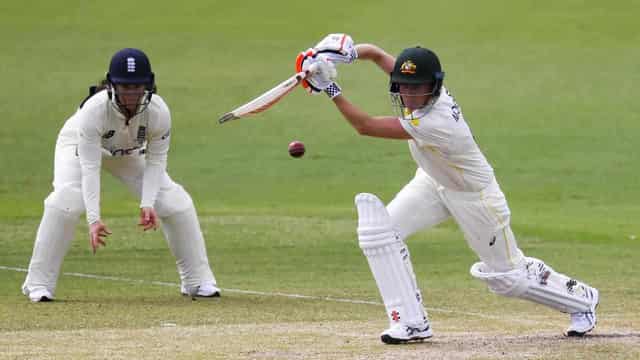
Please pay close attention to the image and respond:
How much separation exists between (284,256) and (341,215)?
3396 millimetres

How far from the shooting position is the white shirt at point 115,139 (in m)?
9.79

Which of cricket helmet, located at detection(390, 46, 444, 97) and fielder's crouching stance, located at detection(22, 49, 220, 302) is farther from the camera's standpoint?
fielder's crouching stance, located at detection(22, 49, 220, 302)

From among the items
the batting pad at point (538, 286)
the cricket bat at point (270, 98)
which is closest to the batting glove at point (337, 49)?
the cricket bat at point (270, 98)

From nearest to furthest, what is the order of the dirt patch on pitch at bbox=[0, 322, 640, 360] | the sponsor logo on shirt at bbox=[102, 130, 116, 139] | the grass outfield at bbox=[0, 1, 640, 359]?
the dirt patch on pitch at bbox=[0, 322, 640, 360]
the grass outfield at bbox=[0, 1, 640, 359]
the sponsor logo on shirt at bbox=[102, 130, 116, 139]

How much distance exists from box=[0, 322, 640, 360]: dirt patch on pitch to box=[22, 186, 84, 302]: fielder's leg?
165cm

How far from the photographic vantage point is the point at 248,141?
22.2m

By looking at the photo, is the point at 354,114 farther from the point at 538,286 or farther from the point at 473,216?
the point at 538,286

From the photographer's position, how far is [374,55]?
8.57 metres

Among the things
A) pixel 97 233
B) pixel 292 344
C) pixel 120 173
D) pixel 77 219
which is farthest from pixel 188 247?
pixel 292 344

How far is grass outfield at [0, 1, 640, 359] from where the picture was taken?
8.84 metres

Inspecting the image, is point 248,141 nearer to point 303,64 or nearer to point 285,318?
point 285,318

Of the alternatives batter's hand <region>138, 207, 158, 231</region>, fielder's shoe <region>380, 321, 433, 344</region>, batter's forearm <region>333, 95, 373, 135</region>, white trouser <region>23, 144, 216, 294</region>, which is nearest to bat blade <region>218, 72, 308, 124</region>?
batter's forearm <region>333, 95, 373, 135</region>

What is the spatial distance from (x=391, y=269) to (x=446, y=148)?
70 centimetres

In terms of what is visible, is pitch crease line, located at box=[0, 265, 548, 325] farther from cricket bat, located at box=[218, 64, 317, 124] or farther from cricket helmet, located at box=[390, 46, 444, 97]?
cricket bat, located at box=[218, 64, 317, 124]
